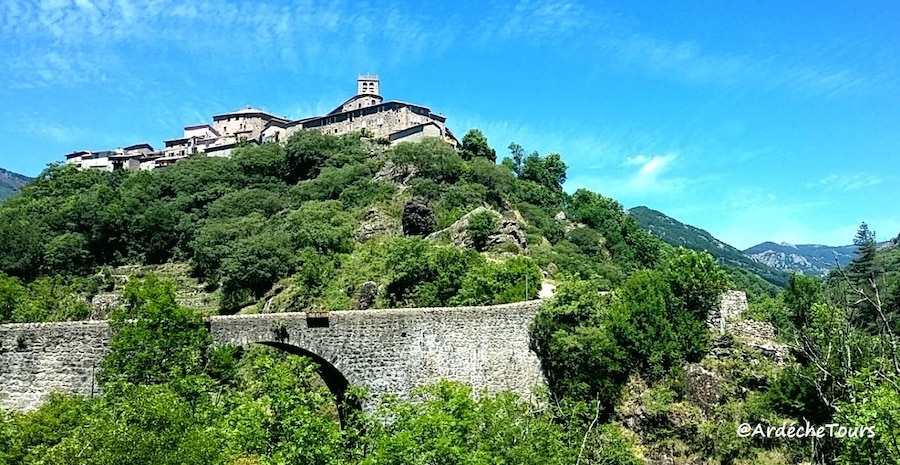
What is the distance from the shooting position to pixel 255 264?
59.9 metres

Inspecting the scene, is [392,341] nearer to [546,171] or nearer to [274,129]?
[546,171]

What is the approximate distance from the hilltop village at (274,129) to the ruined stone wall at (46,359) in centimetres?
7499

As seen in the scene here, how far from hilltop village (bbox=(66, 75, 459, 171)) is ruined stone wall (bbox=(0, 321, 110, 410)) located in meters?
75.0


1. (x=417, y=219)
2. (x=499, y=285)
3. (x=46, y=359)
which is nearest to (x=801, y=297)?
(x=499, y=285)

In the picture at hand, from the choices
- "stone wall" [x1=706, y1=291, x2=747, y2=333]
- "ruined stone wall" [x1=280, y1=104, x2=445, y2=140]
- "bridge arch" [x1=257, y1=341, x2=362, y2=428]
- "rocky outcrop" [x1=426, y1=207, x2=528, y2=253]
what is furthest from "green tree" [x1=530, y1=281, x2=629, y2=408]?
"ruined stone wall" [x1=280, y1=104, x2=445, y2=140]

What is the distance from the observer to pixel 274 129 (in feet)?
375

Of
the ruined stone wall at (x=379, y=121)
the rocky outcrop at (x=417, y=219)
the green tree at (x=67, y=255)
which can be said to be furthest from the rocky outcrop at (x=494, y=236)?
the ruined stone wall at (x=379, y=121)

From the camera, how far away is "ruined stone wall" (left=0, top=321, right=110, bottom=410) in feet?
65.2

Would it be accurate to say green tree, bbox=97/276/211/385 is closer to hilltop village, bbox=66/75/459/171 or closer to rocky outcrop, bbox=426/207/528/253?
rocky outcrop, bbox=426/207/528/253

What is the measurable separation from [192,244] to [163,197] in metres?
16.8

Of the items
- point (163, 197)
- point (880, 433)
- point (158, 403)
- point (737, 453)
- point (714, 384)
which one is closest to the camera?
point (158, 403)

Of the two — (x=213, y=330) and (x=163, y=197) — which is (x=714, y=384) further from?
(x=163, y=197)

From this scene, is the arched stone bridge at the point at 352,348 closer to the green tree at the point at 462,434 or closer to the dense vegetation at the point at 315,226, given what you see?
the green tree at the point at 462,434

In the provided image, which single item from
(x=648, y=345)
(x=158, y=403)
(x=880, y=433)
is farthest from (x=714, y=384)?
(x=158, y=403)
